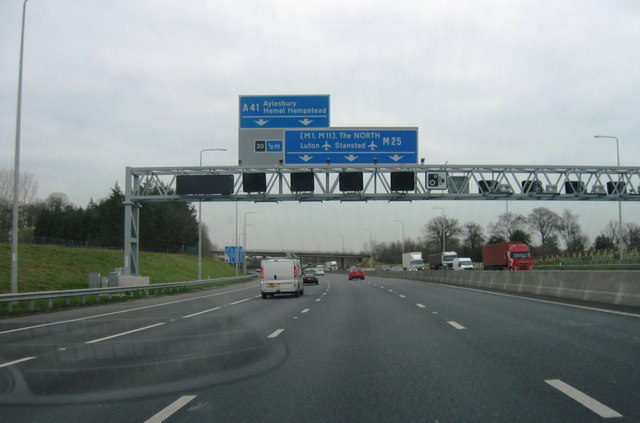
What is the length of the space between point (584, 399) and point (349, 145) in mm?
27139

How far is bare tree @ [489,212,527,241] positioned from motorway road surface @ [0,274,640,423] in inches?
4322

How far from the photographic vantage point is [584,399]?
6785 millimetres

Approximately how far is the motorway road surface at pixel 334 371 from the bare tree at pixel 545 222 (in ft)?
361

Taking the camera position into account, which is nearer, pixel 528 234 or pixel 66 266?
pixel 66 266

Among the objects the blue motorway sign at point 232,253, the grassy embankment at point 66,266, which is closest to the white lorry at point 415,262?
the blue motorway sign at point 232,253

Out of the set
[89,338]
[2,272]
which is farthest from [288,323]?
[2,272]

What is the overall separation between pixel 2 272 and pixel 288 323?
29.2m

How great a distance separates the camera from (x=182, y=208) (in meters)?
115

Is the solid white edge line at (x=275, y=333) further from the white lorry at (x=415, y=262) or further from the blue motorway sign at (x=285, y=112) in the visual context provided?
the white lorry at (x=415, y=262)

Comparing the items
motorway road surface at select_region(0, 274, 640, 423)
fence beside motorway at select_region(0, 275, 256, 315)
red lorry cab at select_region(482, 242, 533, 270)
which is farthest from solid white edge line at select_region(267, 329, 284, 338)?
red lorry cab at select_region(482, 242, 533, 270)

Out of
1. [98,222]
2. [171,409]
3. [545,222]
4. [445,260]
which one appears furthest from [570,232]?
[171,409]

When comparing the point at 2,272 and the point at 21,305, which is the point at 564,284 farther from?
the point at 2,272

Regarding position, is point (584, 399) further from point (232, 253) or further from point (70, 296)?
point (232, 253)

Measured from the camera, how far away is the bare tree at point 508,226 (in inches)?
4862
